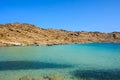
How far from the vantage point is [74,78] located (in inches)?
1077

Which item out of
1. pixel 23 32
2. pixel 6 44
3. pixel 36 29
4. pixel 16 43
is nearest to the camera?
pixel 6 44

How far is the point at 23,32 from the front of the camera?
16500 cm

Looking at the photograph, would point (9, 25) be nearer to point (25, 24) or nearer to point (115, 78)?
point (25, 24)

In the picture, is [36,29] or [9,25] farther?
[36,29]

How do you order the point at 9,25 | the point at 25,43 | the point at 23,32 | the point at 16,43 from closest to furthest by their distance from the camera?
the point at 16,43 → the point at 25,43 → the point at 23,32 → the point at 9,25

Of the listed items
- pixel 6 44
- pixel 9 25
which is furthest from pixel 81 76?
pixel 9 25

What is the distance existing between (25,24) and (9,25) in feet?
52.1

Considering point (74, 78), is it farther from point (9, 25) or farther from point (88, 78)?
point (9, 25)

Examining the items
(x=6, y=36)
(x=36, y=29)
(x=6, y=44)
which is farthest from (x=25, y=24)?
(x=6, y=44)

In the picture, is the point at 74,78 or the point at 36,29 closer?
the point at 74,78

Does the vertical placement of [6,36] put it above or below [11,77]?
above

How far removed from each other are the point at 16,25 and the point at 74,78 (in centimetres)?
15669

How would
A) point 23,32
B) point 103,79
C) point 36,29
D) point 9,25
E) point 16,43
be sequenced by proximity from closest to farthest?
point 103,79 < point 16,43 < point 23,32 < point 9,25 < point 36,29

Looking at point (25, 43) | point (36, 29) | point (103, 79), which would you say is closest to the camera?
point (103, 79)
